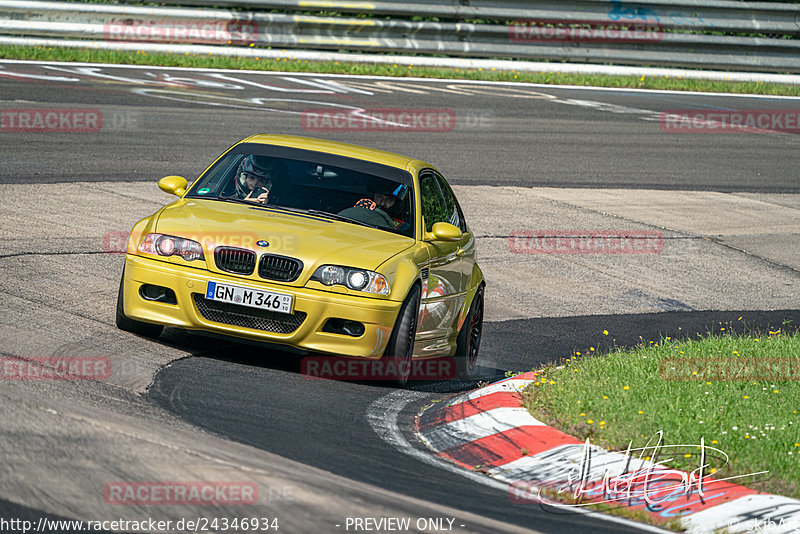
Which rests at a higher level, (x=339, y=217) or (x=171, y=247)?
(x=339, y=217)

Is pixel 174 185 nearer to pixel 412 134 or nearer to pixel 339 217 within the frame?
pixel 339 217

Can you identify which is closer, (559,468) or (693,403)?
(559,468)

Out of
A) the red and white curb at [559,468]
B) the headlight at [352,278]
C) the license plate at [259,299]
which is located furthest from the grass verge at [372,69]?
the red and white curb at [559,468]

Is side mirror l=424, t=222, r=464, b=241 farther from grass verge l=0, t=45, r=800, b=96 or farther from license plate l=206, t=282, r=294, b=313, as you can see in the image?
grass verge l=0, t=45, r=800, b=96

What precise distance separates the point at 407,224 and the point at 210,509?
4069mm

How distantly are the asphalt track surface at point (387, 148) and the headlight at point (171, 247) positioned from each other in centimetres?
68

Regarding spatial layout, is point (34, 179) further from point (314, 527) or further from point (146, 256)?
point (314, 527)

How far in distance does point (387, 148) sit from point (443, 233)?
8.73 meters

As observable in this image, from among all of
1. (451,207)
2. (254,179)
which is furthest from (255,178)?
(451,207)

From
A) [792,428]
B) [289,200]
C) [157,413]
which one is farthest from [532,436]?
[289,200]

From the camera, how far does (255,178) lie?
27.5 feet

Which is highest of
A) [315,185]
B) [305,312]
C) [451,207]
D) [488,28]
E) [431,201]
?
[488,28]

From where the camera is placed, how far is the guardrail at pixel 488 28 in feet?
69.2

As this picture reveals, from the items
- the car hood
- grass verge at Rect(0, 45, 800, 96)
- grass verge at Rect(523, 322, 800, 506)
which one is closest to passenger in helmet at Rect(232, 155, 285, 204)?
the car hood
